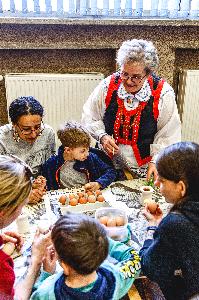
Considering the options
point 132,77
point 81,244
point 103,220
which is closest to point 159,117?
point 132,77

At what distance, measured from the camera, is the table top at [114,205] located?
5.23ft

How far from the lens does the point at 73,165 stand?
89.8 inches

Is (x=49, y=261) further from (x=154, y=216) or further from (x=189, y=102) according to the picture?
(x=189, y=102)

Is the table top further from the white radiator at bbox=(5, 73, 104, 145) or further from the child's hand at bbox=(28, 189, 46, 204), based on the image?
the white radiator at bbox=(5, 73, 104, 145)

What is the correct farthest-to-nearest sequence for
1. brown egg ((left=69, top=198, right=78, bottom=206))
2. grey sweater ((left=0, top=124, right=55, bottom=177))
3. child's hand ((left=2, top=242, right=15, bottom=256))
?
grey sweater ((left=0, top=124, right=55, bottom=177)) < brown egg ((left=69, top=198, right=78, bottom=206)) < child's hand ((left=2, top=242, right=15, bottom=256))

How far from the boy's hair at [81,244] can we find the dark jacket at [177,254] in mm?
295

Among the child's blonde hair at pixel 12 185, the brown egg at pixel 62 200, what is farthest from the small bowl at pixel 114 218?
the child's blonde hair at pixel 12 185

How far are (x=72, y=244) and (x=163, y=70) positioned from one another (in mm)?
2546

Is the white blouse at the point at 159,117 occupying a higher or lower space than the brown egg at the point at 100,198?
higher

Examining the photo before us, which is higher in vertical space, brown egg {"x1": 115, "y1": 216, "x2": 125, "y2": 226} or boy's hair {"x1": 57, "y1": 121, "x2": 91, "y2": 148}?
boy's hair {"x1": 57, "y1": 121, "x2": 91, "y2": 148}

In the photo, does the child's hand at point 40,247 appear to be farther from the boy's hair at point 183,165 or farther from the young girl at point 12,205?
the boy's hair at point 183,165

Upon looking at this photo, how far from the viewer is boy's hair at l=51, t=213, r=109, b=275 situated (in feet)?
3.92

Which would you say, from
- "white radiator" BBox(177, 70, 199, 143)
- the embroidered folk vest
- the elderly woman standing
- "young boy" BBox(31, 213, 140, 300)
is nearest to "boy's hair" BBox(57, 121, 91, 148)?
the elderly woman standing

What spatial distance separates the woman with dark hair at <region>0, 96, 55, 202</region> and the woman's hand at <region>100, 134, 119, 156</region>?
34 centimetres
